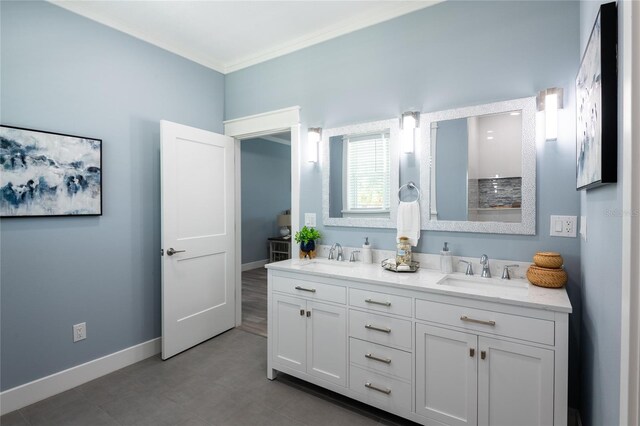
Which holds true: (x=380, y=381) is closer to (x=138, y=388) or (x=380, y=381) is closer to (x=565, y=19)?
(x=138, y=388)

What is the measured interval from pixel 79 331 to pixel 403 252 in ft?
8.16

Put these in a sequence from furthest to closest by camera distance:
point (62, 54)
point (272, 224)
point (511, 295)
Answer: point (272, 224) < point (62, 54) < point (511, 295)

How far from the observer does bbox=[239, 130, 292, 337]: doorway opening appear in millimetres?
6375

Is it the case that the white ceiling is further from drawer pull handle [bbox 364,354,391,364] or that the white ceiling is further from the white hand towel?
→ drawer pull handle [bbox 364,354,391,364]

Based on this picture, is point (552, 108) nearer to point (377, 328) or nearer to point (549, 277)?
point (549, 277)

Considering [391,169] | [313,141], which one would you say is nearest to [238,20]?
[313,141]

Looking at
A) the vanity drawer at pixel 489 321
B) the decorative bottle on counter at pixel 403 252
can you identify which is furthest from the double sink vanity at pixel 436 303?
the decorative bottle on counter at pixel 403 252

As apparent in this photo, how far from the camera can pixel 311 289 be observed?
2252 mm

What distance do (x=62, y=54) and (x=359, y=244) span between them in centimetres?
262

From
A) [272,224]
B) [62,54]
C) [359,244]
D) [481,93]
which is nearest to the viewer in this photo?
[481,93]

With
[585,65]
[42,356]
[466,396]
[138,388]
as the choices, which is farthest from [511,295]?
[42,356]

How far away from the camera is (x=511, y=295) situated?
1654 mm

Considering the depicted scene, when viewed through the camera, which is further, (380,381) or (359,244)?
(359,244)

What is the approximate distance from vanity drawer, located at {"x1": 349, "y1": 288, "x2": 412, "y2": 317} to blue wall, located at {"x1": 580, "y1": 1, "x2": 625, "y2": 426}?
83 centimetres
